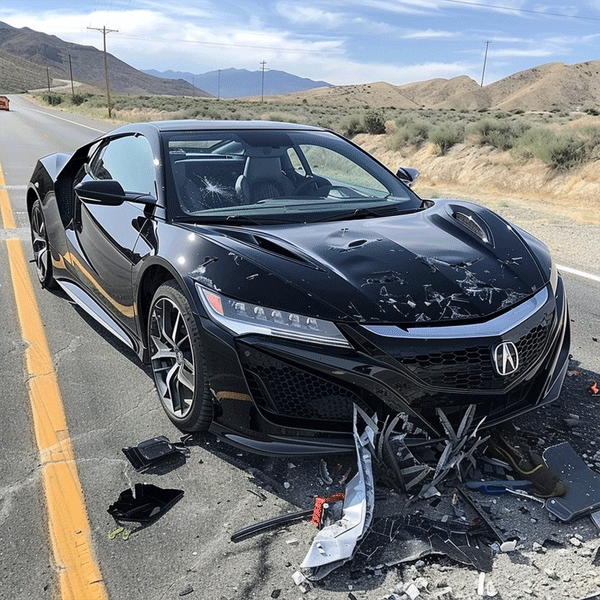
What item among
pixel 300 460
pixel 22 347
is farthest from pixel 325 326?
pixel 22 347

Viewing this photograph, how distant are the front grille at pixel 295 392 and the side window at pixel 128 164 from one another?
1504 mm

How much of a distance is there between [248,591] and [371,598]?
1.39 ft

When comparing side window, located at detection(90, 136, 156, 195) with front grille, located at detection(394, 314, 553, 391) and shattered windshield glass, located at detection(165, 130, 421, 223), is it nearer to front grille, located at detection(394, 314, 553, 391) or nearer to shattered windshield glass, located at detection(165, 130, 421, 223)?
shattered windshield glass, located at detection(165, 130, 421, 223)

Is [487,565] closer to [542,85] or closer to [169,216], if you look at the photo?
[169,216]

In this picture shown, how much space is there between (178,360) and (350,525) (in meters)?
1.24

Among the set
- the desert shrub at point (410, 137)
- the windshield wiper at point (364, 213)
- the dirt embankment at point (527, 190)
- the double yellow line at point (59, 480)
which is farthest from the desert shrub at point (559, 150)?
the double yellow line at point (59, 480)

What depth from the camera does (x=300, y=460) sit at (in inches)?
117

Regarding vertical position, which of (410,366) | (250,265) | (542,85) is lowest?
(410,366)

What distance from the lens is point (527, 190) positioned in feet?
44.1

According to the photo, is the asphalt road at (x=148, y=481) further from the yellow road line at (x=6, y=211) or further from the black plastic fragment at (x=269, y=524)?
the yellow road line at (x=6, y=211)

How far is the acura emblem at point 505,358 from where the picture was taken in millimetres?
2564

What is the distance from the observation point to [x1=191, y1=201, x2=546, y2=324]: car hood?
8.49ft

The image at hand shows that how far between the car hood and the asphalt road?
84 cm

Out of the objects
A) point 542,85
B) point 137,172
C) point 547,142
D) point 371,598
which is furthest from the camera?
point 542,85
